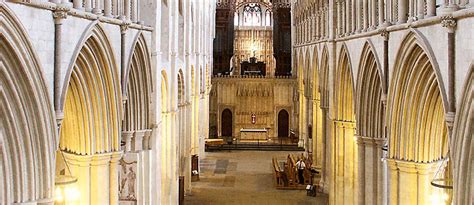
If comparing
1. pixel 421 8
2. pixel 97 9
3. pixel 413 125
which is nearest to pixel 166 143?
pixel 97 9

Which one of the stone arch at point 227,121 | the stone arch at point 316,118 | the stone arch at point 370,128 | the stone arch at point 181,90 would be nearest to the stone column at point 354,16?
the stone arch at point 370,128

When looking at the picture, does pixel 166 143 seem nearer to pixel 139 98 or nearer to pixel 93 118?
pixel 139 98

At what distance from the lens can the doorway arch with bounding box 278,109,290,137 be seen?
145 feet

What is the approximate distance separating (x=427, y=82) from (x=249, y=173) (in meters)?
18.4

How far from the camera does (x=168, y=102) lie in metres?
20.1

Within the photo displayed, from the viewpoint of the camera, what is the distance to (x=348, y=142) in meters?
21.0

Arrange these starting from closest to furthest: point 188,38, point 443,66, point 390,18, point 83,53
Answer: point 443,66, point 83,53, point 390,18, point 188,38

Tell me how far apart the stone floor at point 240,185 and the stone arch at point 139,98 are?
26.3 ft

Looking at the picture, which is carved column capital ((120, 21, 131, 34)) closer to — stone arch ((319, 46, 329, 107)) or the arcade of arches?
the arcade of arches

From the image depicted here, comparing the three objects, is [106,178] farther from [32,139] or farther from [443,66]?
[443,66]

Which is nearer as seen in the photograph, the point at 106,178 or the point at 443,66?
the point at 443,66

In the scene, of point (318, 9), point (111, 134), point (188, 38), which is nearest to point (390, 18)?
point (111, 134)

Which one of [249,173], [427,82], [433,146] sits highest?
[427,82]

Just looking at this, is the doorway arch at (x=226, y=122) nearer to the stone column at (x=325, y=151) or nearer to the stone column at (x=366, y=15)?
the stone column at (x=325, y=151)
